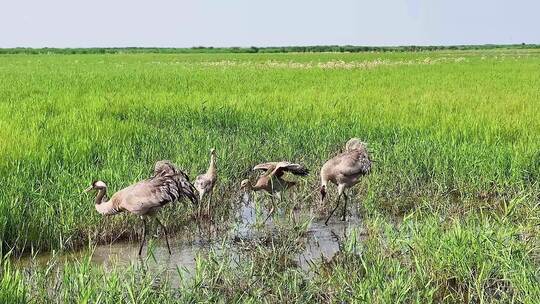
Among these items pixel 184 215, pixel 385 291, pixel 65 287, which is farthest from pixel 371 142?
pixel 65 287

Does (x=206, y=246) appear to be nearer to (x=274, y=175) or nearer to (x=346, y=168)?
(x=274, y=175)

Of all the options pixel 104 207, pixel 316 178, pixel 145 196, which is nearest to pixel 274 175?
pixel 316 178

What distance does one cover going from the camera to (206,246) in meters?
5.27

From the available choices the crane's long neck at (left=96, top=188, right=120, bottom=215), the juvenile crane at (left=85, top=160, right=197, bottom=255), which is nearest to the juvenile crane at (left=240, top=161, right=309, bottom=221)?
the juvenile crane at (left=85, top=160, right=197, bottom=255)

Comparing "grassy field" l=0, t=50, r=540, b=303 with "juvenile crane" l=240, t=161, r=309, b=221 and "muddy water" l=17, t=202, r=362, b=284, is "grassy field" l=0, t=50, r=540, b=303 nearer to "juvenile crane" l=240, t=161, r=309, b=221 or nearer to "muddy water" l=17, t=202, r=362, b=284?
"muddy water" l=17, t=202, r=362, b=284

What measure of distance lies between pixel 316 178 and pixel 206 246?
203cm

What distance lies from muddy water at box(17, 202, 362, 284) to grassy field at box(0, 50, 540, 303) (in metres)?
0.18

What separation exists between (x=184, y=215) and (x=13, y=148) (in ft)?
8.14

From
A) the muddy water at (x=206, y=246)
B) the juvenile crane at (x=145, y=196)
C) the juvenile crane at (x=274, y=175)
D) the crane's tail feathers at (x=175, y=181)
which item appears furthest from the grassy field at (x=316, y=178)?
the crane's tail feathers at (x=175, y=181)

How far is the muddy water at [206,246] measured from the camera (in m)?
A: 4.78

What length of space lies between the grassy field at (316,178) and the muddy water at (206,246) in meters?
0.18

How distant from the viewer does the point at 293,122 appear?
10023 mm

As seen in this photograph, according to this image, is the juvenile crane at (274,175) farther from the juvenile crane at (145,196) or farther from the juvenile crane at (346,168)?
the juvenile crane at (145,196)

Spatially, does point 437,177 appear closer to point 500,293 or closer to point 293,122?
point 500,293
